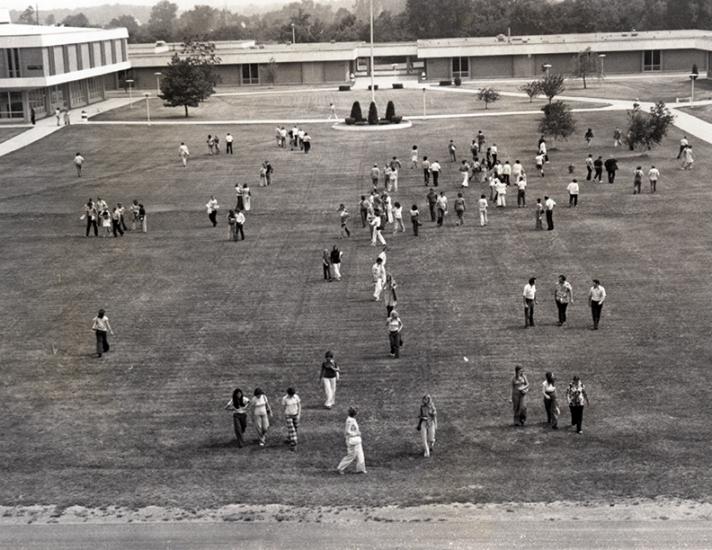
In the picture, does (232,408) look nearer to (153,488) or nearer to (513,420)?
(153,488)

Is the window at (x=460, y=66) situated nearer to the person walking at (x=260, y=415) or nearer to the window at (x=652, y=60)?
the window at (x=652, y=60)

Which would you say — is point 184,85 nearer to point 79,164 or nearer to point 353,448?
point 79,164

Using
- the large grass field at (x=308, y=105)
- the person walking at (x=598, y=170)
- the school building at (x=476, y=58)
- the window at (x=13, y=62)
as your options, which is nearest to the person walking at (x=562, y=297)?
the person walking at (x=598, y=170)

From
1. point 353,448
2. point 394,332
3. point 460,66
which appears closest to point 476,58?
point 460,66

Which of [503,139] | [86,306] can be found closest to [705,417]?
[86,306]

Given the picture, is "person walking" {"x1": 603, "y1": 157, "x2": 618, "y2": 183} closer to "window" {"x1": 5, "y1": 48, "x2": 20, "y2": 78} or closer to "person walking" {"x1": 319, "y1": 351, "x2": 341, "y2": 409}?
"person walking" {"x1": 319, "y1": 351, "x2": 341, "y2": 409}

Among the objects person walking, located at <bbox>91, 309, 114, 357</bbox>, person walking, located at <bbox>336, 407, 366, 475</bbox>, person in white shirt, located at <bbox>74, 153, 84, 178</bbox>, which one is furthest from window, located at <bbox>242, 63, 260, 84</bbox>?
person walking, located at <bbox>336, 407, 366, 475</bbox>
